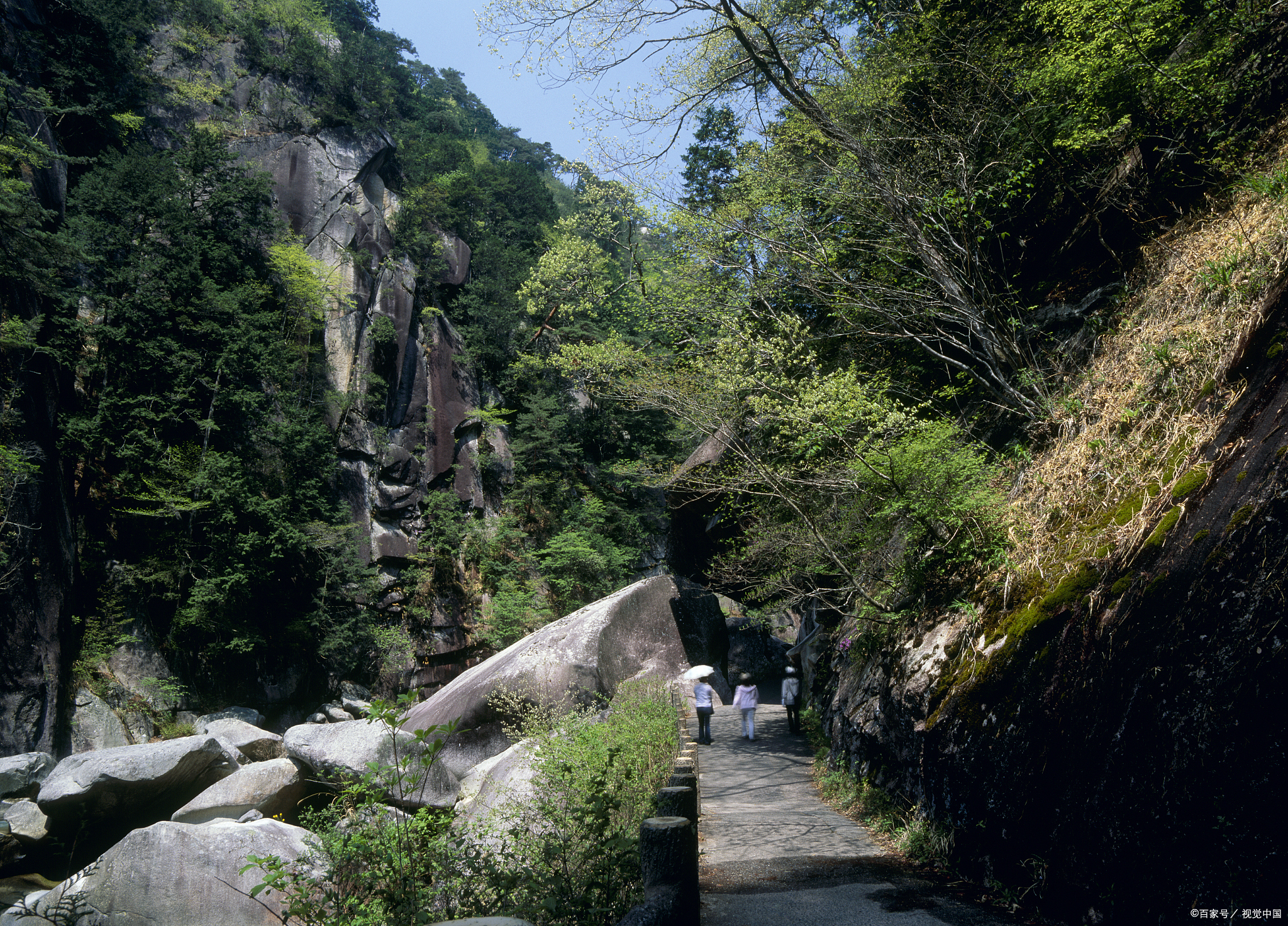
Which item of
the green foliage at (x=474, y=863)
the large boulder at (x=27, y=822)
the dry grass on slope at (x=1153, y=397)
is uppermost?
the dry grass on slope at (x=1153, y=397)

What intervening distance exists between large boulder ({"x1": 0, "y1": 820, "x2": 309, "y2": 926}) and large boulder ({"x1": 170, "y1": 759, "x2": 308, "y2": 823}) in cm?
323

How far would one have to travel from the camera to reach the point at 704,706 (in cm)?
1119

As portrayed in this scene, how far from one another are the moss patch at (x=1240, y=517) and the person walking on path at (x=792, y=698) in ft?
33.3

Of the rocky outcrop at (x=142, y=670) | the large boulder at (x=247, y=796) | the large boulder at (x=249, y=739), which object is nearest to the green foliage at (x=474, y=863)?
the large boulder at (x=247, y=796)

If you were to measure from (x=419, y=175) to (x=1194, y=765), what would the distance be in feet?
107

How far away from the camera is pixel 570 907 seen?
3.58 m

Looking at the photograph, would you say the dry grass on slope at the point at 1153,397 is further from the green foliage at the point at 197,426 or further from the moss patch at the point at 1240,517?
the green foliage at the point at 197,426

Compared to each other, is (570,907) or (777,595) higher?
(777,595)

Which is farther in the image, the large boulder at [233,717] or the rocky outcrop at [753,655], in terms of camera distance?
the rocky outcrop at [753,655]

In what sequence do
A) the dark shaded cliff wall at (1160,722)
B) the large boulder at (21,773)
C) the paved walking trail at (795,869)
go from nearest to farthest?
the dark shaded cliff wall at (1160,722)
the paved walking trail at (795,869)
the large boulder at (21,773)

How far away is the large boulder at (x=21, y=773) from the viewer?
445 inches

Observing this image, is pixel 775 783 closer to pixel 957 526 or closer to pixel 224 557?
pixel 957 526

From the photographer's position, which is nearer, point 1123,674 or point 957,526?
point 1123,674

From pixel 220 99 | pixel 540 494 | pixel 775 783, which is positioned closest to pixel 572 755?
pixel 775 783
